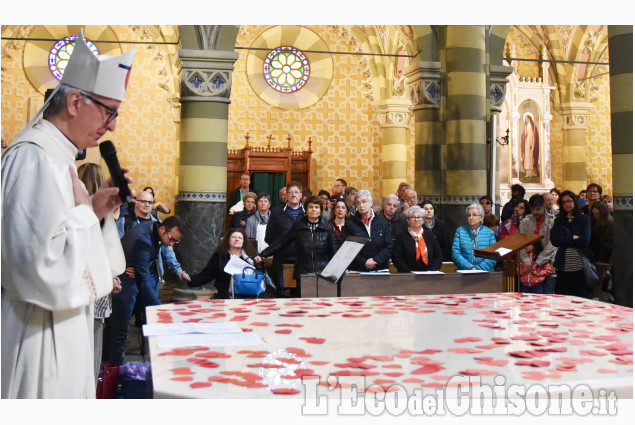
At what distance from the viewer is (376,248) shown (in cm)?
813

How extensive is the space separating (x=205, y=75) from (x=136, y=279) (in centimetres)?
488

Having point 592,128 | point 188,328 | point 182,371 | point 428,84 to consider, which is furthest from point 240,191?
point 592,128

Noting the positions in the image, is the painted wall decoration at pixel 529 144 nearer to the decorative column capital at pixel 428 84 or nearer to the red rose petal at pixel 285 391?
the decorative column capital at pixel 428 84

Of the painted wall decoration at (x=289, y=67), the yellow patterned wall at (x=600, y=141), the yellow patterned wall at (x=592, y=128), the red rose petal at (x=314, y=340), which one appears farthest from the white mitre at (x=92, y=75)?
the yellow patterned wall at (x=600, y=141)

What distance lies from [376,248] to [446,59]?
507cm

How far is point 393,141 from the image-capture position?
19.9m

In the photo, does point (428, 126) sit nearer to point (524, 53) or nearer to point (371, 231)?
point (371, 231)

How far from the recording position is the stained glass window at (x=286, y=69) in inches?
777

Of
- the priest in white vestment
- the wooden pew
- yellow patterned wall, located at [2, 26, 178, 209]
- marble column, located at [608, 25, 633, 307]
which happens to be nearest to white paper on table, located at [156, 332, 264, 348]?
the priest in white vestment

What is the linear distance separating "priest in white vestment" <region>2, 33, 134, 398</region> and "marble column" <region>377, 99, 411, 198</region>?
17.2m

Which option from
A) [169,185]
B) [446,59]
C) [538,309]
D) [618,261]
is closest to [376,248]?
[618,261]

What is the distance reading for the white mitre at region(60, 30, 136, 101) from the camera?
2.69 metres

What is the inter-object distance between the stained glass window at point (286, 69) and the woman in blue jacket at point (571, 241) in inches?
490

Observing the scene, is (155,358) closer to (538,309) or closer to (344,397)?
(344,397)
